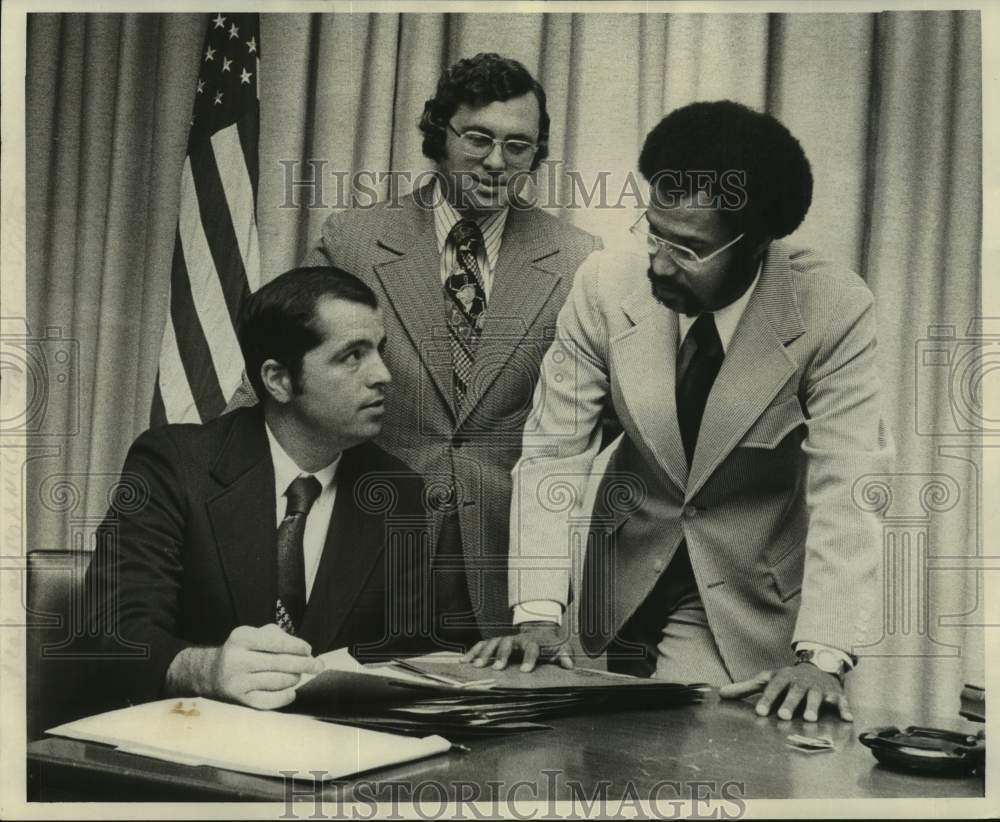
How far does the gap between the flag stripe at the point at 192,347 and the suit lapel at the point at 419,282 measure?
25.1 inches

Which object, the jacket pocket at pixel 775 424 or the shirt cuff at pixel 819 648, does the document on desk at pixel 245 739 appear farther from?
the jacket pocket at pixel 775 424

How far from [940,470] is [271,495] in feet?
7.27

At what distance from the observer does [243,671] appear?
153 inches


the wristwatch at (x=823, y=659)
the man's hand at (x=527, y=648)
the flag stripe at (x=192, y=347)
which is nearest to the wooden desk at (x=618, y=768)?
the wristwatch at (x=823, y=659)

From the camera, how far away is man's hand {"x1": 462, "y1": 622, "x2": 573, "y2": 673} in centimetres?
399

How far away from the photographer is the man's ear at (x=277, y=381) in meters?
4.12

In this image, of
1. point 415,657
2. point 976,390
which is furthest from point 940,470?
point 415,657

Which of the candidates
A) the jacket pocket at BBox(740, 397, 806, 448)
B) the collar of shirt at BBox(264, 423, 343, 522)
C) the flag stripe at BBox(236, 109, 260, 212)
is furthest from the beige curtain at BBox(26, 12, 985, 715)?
the collar of shirt at BBox(264, 423, 343, 522)

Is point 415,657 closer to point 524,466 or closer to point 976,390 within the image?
point 524,466

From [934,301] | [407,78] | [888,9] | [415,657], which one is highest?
[888,9]

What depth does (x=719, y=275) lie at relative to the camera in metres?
4.11

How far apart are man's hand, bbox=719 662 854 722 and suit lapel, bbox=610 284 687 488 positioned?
660mm

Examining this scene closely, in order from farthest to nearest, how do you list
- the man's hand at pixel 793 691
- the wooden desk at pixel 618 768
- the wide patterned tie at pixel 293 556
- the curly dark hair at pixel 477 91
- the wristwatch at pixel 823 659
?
the curly dark hair at pixel 477 91, the wide patterned tie at pixel 293 556, the wristwatch at pixel 823 659, the man's hand at pixel 793 691, the wooden desk at pixel 618 768

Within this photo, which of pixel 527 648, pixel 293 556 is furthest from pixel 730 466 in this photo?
pixel 293 556
